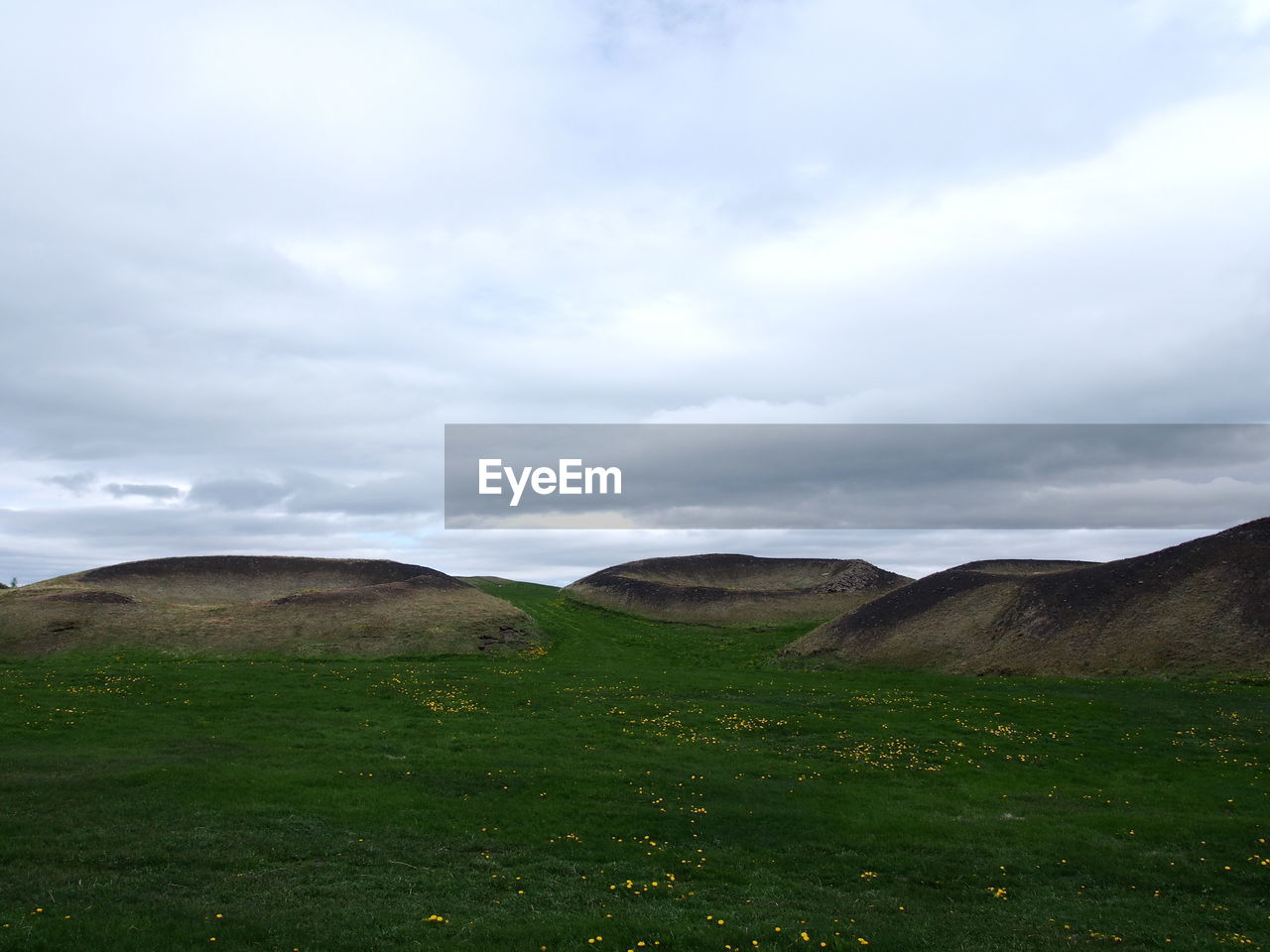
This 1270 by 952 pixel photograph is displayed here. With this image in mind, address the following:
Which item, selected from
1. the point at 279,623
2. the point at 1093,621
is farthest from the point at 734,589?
the point at 279,623

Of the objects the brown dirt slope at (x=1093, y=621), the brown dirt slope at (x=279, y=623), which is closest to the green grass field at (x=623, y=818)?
the brown dirt slope at (x=1093, y=621)

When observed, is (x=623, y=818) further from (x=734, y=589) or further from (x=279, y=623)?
(x=734, y=589)

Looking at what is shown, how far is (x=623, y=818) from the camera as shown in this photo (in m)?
20.5

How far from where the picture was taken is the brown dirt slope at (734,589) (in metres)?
81.5

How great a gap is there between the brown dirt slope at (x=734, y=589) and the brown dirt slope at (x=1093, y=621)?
1841 cm

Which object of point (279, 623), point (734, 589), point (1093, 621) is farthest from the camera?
point (734, 589)

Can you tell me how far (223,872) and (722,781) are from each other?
14117 millimetres

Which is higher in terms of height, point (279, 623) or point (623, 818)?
point (279, 623)

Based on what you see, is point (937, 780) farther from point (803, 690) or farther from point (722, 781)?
point (803, 690)

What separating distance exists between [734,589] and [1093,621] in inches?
1812

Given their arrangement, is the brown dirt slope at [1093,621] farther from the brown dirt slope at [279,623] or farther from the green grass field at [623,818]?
the brown dirt slope at [279,623]

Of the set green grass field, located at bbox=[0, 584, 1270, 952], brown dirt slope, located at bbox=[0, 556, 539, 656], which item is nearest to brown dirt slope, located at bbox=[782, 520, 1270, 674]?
green grass field, located at bbox=[0, 584, 1270, 952]

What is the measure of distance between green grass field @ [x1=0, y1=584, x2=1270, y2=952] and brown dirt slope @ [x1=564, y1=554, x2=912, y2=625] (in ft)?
134

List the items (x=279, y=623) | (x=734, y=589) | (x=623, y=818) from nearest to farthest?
(x=623, y=818), (x=279, y=623), (x=734, y=589)
